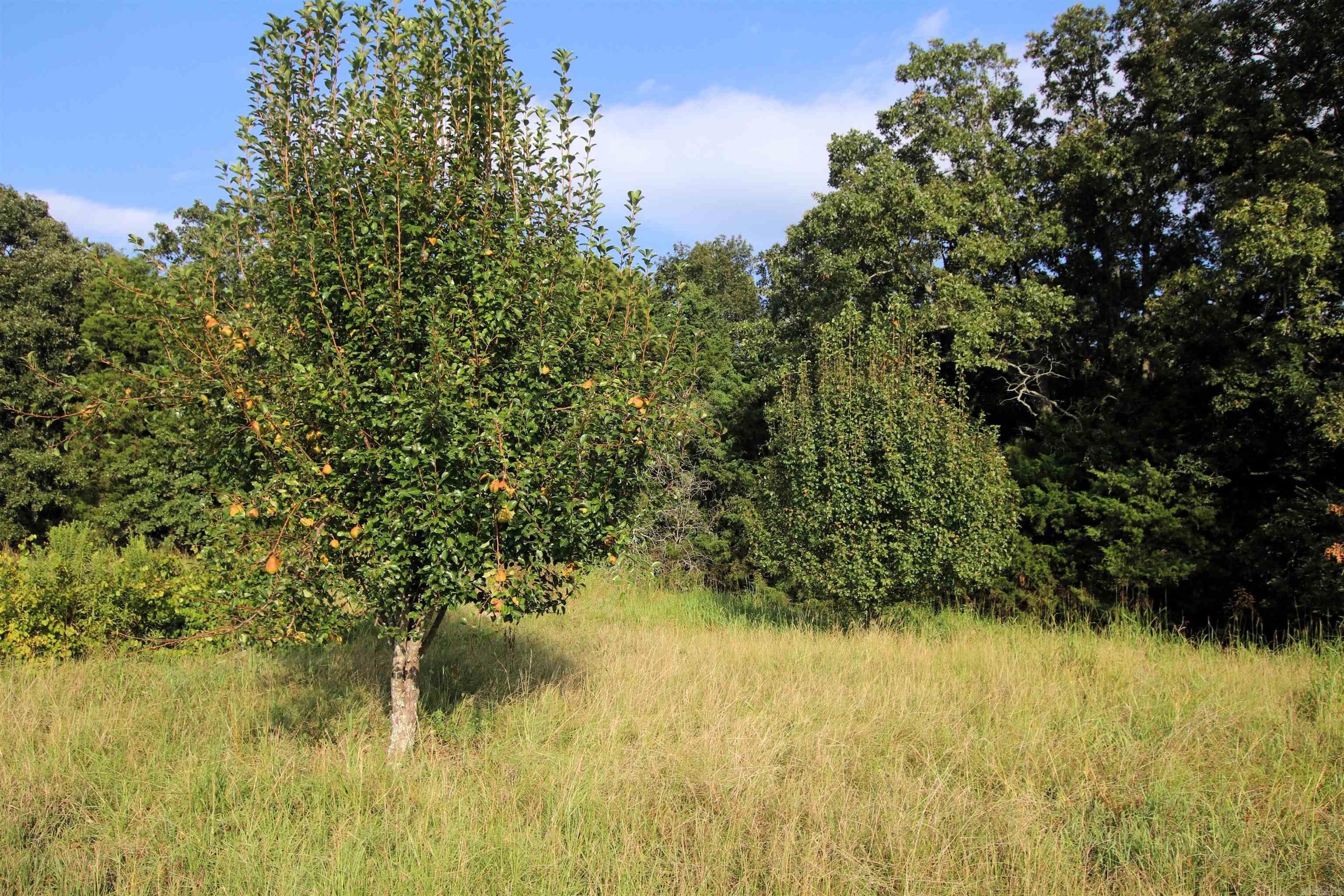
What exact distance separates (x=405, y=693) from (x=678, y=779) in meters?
2.12

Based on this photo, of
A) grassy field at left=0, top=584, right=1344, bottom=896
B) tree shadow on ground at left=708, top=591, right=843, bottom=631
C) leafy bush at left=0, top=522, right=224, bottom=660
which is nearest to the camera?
grassy field at left=0, top=584, right=1344, bottom=896

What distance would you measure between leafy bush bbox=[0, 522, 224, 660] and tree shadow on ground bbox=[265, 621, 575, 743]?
4.05ft

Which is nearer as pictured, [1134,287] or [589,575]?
[589,575]

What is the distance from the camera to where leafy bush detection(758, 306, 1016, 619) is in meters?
10.8

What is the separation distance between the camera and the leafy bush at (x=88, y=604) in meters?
8.01

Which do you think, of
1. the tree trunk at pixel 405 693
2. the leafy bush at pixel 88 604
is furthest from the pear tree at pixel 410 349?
the leafy bush at pixel 88 604

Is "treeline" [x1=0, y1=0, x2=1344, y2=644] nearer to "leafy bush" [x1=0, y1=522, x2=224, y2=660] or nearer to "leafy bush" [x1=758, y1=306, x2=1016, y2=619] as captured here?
"leafy bush" [x1=758, y1=306, x2=1016, y2=619]

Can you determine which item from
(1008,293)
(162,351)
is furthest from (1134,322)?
(162,351)

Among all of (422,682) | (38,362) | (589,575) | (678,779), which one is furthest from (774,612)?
(38,362)

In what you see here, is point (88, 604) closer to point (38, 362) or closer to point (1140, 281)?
point (38, 362)

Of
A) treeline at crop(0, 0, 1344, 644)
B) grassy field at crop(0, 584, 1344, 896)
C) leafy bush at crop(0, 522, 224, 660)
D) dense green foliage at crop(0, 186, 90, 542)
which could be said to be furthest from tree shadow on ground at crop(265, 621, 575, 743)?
dense green foliage at crop(0, 186, 90, 542)

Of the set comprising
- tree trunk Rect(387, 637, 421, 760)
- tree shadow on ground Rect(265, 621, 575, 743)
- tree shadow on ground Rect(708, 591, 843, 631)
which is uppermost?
tree trunk Rect(387, 637, 421, 760)

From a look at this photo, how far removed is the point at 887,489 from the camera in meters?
10.9

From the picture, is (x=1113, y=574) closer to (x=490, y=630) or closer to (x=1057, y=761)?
(x=1057, y=761)
